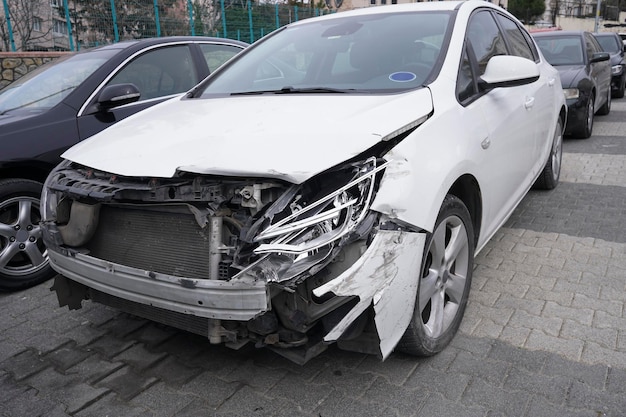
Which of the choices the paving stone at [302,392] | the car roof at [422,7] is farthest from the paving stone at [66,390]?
the car roof at [422,7]

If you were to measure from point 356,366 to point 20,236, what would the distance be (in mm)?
2650

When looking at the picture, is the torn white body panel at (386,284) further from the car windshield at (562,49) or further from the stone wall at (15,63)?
the stone wall at (15,63)

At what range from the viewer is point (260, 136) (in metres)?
2.38

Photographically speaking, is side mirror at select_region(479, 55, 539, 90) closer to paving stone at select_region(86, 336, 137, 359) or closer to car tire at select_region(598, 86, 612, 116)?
paving stone at select_region(86, 336, 137, 359)

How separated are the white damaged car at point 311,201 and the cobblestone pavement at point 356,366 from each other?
0.93 feet

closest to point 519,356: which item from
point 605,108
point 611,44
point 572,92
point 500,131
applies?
point 500,131

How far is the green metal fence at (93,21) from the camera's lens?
1002 centimetres

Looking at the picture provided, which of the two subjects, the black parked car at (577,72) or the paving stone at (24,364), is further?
the black parked car at (577,72)

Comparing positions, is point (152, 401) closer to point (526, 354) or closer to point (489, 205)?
point (526, 354)

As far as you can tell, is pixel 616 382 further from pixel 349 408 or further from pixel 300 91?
pixel 300 91

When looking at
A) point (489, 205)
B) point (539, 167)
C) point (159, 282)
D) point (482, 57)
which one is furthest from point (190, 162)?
point (539, 167)

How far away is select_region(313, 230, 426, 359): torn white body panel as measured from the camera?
6.78 ft

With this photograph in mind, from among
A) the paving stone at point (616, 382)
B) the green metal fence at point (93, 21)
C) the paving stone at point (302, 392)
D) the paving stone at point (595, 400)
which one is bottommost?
the paving stone at point (302, 392)

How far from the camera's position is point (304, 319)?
2.15 meters
